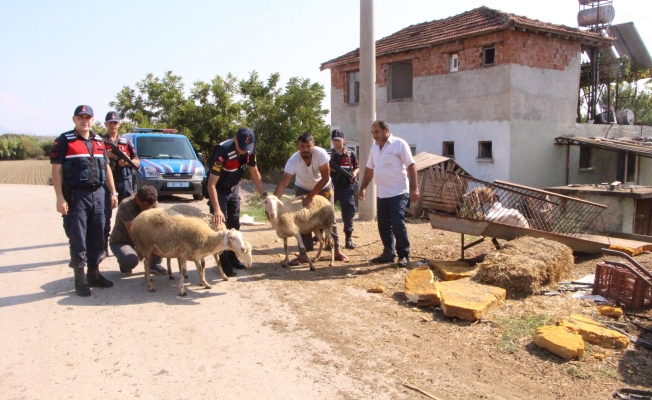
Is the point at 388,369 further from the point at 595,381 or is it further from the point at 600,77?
the point at 600,77

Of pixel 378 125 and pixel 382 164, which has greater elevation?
pixel 378 125

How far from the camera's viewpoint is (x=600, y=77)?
2234 cm

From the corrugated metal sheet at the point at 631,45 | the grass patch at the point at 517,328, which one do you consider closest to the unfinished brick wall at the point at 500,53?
the corrugated metal sheet at the point at 631,45

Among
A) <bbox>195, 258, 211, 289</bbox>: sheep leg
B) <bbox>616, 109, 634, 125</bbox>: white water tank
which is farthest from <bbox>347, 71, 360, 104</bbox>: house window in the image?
<bbox>195, 258, 211, 289</bbox>: sheep leg

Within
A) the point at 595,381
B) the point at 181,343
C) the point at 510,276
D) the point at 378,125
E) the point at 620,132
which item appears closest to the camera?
the point at 595,381

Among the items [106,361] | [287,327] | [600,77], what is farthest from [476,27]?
[106,361]

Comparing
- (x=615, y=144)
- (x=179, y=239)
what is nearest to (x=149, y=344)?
(x=179, y=239)

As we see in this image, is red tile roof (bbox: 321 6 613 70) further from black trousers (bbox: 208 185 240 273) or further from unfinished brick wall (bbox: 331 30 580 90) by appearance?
black trousers (bbox: 208 185 240 273)

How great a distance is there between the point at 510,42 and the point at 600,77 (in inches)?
309

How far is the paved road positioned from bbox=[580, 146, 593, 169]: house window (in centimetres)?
1702

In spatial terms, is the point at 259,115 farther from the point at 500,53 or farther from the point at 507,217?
the point at 507,217

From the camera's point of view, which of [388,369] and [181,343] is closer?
[388,369]

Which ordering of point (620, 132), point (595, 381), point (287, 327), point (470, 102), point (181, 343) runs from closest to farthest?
point (595, 381)
point (181, 343)
point (287, 327)
point (470, 102)
point (620, 132)

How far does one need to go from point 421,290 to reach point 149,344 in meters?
2.91
